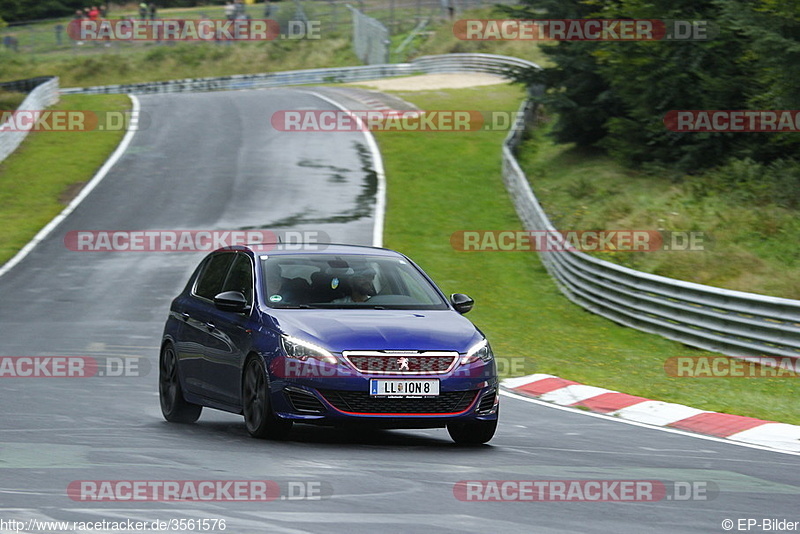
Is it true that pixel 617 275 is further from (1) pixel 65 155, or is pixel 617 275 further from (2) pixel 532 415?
→ (1) pixel 65 155

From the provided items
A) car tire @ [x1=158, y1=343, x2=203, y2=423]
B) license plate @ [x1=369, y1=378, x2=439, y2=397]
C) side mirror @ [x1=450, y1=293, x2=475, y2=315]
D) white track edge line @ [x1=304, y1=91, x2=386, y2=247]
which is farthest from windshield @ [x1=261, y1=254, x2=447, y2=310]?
white track edge line @ [x1=304, y1=91, x2=386, y2=247]

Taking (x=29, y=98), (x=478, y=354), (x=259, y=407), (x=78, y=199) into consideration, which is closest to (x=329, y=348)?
(x=259, y=407)

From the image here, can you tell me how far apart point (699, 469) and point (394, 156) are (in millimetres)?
31098

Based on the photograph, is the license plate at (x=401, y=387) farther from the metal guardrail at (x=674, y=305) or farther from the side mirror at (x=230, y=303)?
the metal guardrail at (x=674, y=305)

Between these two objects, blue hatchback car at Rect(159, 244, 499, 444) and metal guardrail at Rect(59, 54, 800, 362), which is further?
metal guardrail at Rect(59, 54, 800, 362)

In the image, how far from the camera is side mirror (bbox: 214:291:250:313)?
1045 centimetres

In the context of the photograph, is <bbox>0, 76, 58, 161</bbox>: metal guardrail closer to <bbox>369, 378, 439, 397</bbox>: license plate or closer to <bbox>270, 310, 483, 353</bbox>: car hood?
<bbox>270, 310, 483, 353</bbox>: car hood

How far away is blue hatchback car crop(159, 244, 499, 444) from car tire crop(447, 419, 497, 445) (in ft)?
0.04

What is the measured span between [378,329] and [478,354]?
81 centimetres

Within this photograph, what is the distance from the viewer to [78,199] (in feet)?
108

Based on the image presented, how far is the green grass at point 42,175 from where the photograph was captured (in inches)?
1201

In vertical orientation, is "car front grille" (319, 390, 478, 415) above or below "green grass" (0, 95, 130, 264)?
above

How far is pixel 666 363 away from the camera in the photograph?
698 inches

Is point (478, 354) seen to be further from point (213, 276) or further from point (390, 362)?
point (213, 276)
